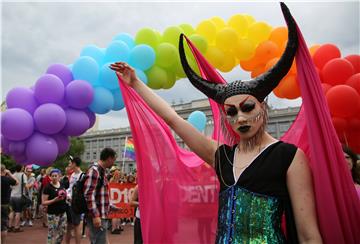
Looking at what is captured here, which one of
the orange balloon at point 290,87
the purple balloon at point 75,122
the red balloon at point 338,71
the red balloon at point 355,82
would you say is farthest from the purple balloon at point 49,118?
the red balloon at point 355,82

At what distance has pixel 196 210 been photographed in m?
2.37

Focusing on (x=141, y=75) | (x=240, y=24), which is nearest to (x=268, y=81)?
(x=141, y=75)

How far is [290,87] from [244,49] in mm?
1185

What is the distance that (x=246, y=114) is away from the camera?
1670 millimetres

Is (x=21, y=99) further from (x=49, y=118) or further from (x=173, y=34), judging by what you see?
(x=173, y=34)

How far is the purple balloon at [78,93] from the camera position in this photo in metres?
5.34

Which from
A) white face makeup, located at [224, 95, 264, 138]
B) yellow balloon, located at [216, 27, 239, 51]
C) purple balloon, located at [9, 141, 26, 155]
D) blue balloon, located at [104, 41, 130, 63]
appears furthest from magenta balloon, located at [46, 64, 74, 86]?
white face makeup, located at [224, 95, 264, 138]

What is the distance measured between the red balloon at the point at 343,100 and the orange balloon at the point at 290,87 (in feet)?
1.69

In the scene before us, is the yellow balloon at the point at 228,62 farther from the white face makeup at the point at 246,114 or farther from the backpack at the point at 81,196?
the white face makeup at the point at 246,114

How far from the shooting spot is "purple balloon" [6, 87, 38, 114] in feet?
17.0

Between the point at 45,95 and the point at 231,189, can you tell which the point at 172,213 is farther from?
the point at 45,95

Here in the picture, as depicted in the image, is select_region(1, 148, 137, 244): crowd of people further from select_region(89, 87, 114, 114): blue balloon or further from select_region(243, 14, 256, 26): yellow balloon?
select_region(243, 14, 256, 26): yellow balloon

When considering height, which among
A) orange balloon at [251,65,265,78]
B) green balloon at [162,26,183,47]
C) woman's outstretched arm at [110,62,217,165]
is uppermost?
green balloon at [162,26,183,47]

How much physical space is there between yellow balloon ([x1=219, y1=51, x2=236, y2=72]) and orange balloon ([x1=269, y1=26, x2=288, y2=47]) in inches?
30.9
